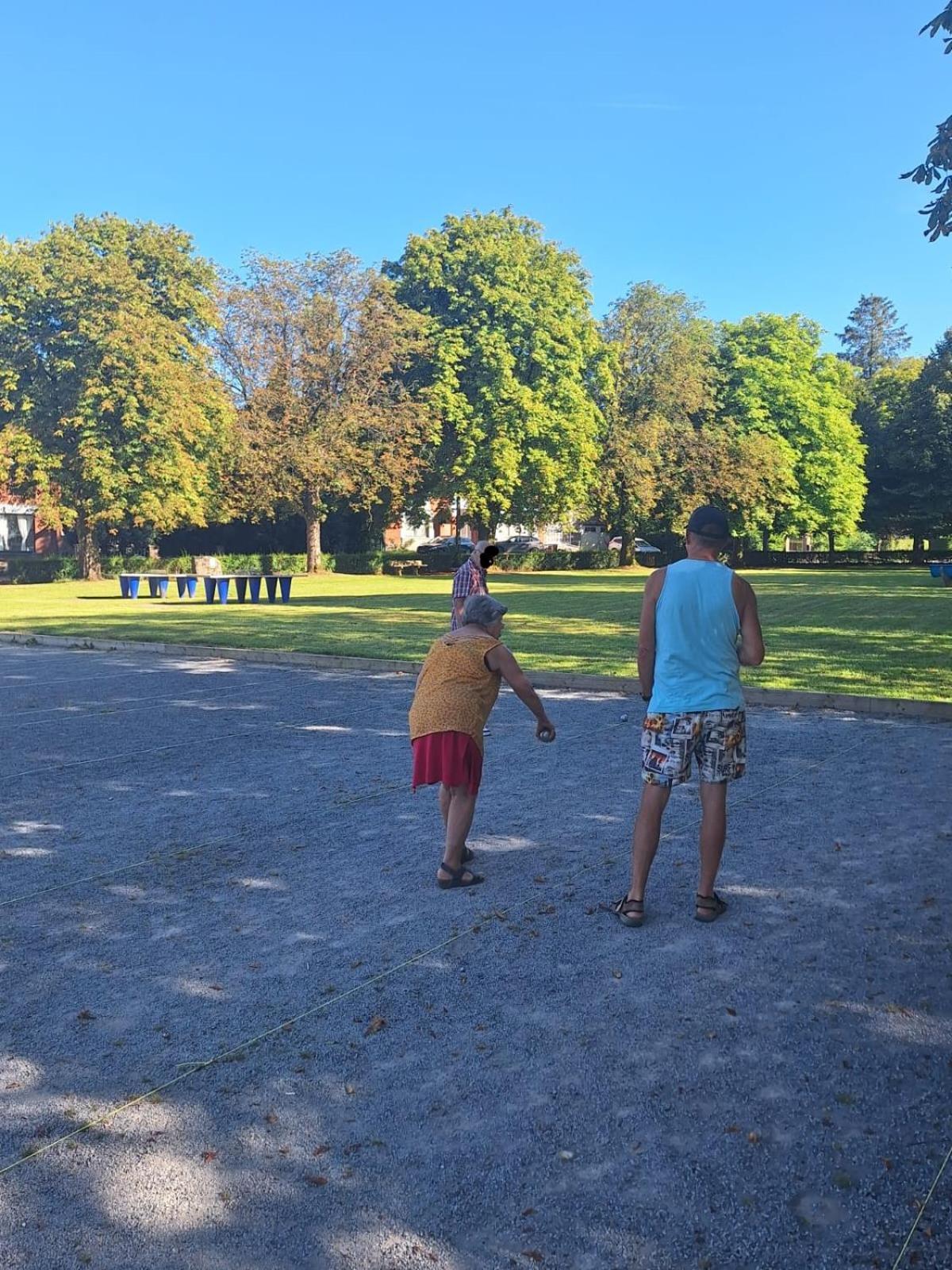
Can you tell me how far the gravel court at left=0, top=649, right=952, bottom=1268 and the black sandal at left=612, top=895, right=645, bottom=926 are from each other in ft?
0.22

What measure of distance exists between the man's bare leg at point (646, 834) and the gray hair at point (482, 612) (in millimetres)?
1166

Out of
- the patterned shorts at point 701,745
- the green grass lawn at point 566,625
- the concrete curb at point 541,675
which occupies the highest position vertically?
the patterned shorts at point 701,745

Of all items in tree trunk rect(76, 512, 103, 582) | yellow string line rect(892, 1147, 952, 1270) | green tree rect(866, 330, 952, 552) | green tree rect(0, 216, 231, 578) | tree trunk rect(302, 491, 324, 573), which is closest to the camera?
yellow string line rect(892, 1147, 952, 1270)

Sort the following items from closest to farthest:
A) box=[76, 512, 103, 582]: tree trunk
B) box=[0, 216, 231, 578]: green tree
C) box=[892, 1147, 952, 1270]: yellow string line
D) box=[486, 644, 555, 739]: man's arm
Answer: box=[892, 1147, 952, 1270]: yellow string line → box=[486, 644, 555, 739]: man's arm → box=[0, 216, 231, 578]: green tree → box=[76, 512, 103, 582]: tree trunk

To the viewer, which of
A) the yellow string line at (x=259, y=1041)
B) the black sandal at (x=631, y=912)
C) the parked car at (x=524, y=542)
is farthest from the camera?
the parked car at (x=524, y=542)

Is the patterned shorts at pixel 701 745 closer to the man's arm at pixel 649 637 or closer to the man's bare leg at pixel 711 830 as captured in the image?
the man's bare leg at pixel 711 830

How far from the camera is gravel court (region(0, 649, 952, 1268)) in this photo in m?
2.70

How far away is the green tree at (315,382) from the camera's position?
45.6 m

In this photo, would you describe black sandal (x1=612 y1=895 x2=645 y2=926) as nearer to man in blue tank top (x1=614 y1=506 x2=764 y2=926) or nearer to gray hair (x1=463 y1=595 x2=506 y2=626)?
man in blue tank top (x1=614 y1=506 x2=764 y2=926)

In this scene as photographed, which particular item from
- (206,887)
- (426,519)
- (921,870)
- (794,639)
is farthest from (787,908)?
(426,519)

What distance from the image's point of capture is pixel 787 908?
4.89 m

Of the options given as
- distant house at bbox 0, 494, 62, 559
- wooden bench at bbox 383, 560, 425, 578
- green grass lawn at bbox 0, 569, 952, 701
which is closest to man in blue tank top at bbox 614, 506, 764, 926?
green grass lawn at bbox 0, 569, 952, 701

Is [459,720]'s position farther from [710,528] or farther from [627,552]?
[627,552]

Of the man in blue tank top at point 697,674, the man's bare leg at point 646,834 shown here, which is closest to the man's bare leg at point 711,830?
the man in blue tank top at point 697,674
